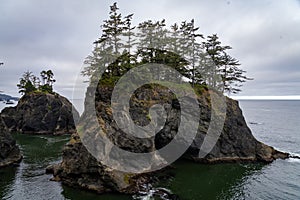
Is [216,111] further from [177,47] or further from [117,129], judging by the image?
[117,129]

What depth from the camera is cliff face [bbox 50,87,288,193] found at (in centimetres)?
2883

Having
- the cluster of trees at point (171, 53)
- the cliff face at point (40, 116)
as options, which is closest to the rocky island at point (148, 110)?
the cluster of trees at point (171, 53)

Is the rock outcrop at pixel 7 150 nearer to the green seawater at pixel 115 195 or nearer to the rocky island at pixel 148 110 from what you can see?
the green seawater at pixel 115 195

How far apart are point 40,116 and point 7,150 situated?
1430 inches

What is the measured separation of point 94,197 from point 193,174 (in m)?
15.9

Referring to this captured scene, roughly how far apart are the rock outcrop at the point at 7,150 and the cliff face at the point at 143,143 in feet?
36.3

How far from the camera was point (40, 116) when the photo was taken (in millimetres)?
75625

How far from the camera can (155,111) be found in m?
41.1

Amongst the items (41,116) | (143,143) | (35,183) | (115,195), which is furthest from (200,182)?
(41,116)

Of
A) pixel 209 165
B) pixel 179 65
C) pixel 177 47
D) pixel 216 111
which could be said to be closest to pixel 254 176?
pixel 209 165

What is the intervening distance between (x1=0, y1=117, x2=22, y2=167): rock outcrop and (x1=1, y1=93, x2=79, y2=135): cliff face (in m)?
31.4

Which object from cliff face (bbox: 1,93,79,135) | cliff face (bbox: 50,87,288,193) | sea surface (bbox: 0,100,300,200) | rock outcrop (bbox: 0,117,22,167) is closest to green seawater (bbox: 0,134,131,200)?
sea surface (bbox: 0,100,300,200)

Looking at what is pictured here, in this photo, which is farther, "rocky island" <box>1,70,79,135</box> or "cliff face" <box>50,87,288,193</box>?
"rocky island" <box>1,70,79,135</box>

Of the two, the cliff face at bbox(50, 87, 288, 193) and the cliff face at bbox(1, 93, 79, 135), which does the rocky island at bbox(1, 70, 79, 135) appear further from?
the cliff face at bbox(50, 87, 288, 193)
